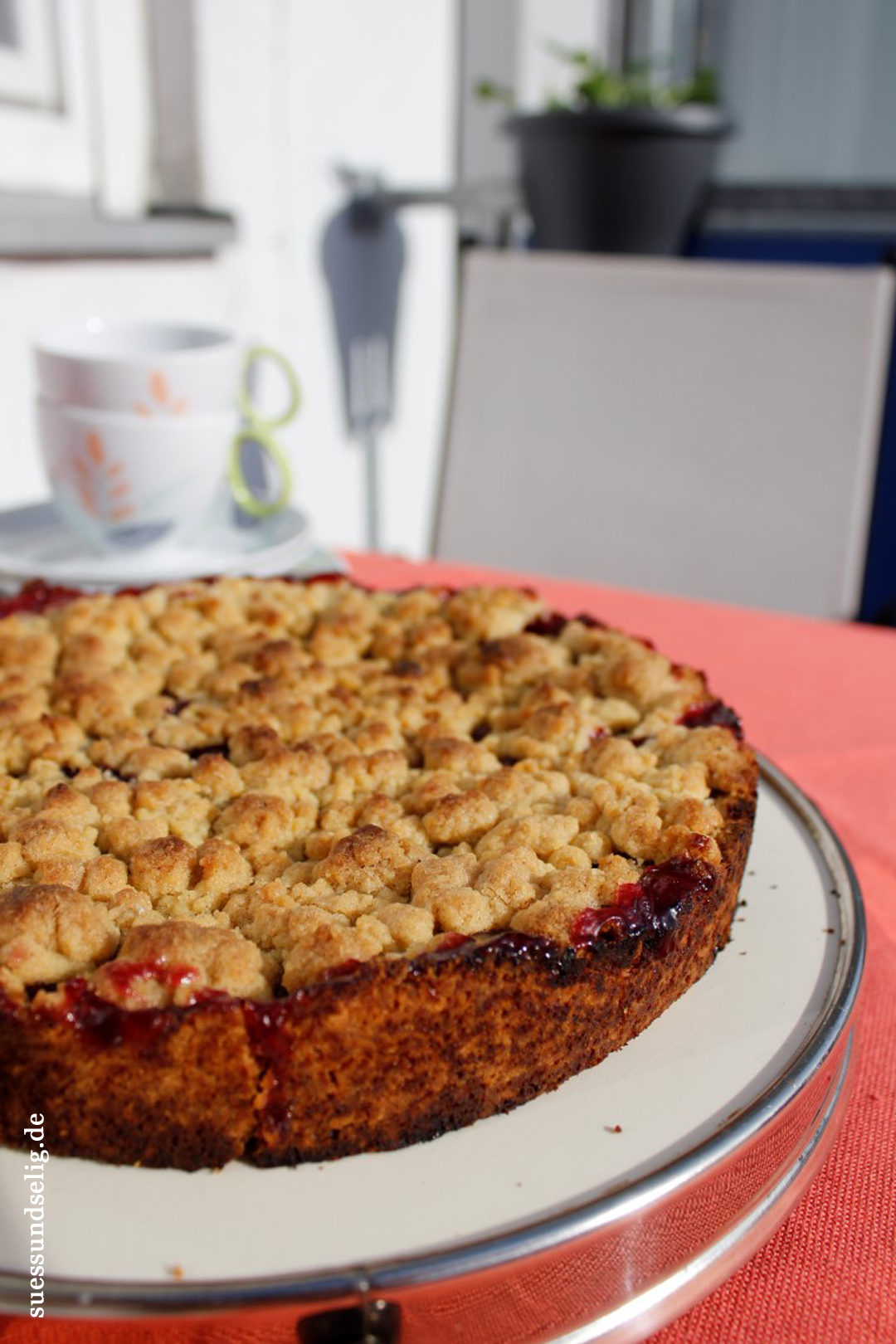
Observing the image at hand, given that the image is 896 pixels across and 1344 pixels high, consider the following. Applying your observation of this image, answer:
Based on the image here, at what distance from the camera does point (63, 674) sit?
32.6 inches

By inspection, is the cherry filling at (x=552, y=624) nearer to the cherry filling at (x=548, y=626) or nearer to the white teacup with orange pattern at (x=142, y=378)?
the cherry filling at (x=548, y=626)

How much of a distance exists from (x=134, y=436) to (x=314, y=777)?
51 centimetres

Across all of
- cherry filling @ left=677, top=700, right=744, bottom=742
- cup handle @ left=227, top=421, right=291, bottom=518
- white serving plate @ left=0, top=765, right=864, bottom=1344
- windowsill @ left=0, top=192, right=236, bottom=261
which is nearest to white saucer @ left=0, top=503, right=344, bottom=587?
cup handle @ left=227, top=421, right=291, bottom=518

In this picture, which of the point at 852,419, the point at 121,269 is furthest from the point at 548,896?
the point at 121,269

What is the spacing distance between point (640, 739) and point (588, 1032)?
0.86ft

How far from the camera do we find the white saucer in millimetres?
1087

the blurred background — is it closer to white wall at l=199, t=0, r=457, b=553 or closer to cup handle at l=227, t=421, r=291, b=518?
white wall at l=199, t=0, r=457, b=553

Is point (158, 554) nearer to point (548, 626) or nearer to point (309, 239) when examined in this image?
point (548, 626)

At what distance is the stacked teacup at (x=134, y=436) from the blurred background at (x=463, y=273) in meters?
0.60

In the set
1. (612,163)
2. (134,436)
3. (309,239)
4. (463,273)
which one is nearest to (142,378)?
(134,436)

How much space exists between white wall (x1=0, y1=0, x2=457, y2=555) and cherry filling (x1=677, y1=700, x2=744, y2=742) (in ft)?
4.05

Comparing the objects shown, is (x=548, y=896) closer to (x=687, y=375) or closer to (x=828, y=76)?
(x=687, y=375)

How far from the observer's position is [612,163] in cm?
279

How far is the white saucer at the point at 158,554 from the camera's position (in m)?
1.09
